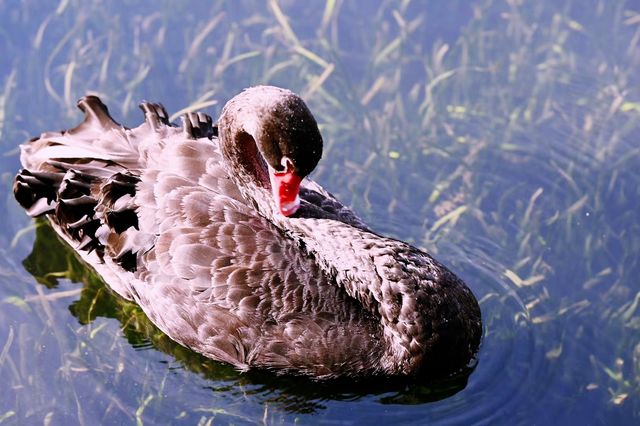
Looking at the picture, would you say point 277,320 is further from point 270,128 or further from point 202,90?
point 202,90

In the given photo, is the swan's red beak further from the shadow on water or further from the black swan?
the shadow on water

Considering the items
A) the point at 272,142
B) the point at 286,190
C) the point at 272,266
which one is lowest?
the point at 272,266

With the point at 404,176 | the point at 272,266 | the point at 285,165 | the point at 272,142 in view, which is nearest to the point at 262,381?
the point at 272,266

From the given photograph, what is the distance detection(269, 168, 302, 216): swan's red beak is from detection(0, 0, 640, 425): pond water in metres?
0.90

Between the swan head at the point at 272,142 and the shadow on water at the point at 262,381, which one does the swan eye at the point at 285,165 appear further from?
the shadow on water at the point at 262,381

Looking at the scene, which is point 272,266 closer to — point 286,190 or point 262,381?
point 286,190

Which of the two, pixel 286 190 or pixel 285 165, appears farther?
pixel 286 190

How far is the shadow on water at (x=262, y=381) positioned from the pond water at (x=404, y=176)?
0.01 m

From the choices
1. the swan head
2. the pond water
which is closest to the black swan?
the swan head

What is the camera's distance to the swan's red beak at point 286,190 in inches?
206

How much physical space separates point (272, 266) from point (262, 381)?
2.11 feet

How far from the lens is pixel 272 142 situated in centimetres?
512

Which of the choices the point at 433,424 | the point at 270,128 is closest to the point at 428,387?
the point at 433,424

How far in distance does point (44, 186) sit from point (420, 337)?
7.94 ft
